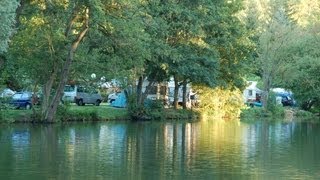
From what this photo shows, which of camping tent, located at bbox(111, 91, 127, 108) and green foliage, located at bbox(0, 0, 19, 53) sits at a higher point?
green foliage, located at bbox(0, 0, 19, 53)

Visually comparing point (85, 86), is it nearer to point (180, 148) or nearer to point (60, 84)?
point (60, 84)

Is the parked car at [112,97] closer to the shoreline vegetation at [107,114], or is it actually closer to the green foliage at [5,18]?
the shoreline vegetation at [107,114]

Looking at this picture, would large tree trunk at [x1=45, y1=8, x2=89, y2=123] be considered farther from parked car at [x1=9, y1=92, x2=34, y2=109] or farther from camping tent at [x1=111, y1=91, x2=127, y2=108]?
camping tent at [x1=111, y1=91, x2=127, y2=108]

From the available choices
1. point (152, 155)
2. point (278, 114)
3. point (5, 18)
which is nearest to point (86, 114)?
point (152, 155)

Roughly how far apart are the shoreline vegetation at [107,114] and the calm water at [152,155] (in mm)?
5917

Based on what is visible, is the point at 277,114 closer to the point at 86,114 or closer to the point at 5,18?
the point at 86,114

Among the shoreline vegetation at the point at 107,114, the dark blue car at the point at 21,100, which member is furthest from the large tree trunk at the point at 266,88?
the dark blue car at the point at 21,100

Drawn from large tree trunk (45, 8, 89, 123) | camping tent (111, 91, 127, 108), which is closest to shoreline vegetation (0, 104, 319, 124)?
large tree trunk (45, 8, 89, 123)

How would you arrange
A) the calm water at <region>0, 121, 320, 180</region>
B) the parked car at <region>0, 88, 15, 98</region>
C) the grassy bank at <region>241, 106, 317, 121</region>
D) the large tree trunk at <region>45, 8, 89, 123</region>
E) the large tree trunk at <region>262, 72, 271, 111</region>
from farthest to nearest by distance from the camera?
the large tree trunk at <region>262, 72, 271, 111</region>
the grassy bank at <region>241, 106, 317, 121</region>
the parked car at <region>0, 88, 15, 98</region>
the large tree trunk at <region>45, 8, 89, 123</region>
the calm water at <region>0, 121, 320, 180</region>

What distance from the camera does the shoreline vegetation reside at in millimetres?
43125

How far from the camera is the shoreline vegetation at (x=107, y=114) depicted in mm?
43125

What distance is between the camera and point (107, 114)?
50.5m

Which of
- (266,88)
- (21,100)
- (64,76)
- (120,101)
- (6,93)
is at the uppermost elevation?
(266,88)

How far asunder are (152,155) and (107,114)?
2604 centimetres
